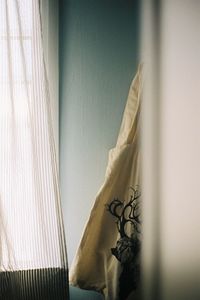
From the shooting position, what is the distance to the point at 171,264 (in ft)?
3.35

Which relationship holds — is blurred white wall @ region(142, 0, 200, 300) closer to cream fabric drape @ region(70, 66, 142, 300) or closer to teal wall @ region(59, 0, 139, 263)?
cream fabric drape @ region(70, 66, 142, 300)

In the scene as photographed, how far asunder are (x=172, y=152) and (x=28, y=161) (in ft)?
1.32

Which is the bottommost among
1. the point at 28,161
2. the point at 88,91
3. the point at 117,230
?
the point at 117,230

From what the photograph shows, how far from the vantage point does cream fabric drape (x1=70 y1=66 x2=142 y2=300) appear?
111 cm

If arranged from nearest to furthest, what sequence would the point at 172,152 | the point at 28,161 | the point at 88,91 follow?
the point at 172,152 → the point at 28,161 → the point at 88,91

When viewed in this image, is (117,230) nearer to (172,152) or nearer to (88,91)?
(172,152)

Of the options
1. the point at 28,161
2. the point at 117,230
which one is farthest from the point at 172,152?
the point at 28,161

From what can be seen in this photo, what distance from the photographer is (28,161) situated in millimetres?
1128

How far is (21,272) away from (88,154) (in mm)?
408

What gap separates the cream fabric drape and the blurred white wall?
3cm

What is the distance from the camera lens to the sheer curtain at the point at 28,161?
112cm

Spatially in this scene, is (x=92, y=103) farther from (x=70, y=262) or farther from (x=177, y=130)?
(x=70, y=262)

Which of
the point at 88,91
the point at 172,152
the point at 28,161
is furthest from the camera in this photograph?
the point at 88,91

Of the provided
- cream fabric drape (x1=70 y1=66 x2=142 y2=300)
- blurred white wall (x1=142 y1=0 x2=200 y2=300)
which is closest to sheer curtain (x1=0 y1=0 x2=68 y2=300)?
cream fabric drape (x1=70 y1=66 x2=142 y2=300)
